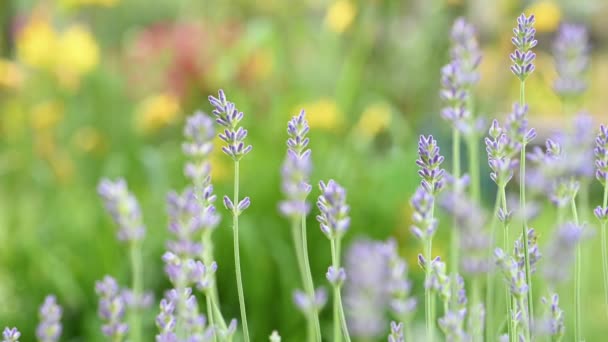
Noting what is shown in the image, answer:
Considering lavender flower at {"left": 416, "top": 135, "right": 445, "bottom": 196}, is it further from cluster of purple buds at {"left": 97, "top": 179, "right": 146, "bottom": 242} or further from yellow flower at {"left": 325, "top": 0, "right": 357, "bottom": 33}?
yellow flower at {"left": 325, "top": 0, "right": 357, "bottom": 33}

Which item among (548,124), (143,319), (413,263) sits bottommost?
(143,319)

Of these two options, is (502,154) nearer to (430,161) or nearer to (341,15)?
(430,161)

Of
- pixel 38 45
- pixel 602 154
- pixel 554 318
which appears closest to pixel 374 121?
pixel 38 45

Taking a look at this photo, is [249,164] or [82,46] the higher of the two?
[82,46]

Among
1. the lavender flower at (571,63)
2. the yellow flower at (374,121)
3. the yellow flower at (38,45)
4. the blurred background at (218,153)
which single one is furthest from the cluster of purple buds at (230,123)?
the yellow flower at (38,45)

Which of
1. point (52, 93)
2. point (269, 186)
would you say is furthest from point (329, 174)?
point (52, 93)

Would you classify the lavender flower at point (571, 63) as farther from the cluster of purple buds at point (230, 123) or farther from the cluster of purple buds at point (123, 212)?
Result: the cluster of purple buds at point (123, 212)

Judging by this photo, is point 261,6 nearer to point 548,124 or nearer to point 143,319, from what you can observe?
point 548,124
